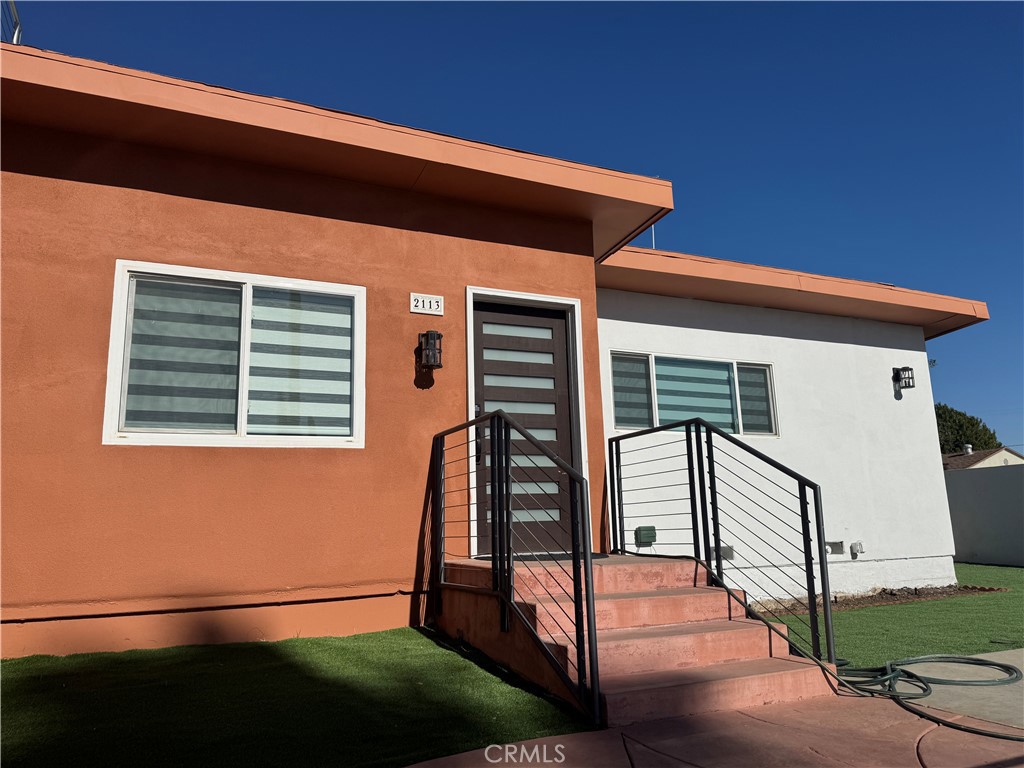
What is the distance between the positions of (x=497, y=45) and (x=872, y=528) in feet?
24.1

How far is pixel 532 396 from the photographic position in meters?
5.80

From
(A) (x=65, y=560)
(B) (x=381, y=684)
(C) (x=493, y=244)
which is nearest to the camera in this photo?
(B) (x=381, y=684)

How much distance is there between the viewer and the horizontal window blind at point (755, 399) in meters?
8.06

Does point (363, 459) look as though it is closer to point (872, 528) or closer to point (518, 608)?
point (518, 608)

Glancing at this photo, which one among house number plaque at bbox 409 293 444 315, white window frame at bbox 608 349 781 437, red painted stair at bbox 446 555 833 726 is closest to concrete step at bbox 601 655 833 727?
red painted stair at bbox 446 555 833 726

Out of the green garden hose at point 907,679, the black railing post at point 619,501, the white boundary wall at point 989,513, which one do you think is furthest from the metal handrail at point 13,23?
the white boundary wall at point 989,513

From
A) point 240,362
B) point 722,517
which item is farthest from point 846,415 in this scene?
point 240,362

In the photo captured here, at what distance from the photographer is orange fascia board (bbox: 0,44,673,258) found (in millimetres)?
4250

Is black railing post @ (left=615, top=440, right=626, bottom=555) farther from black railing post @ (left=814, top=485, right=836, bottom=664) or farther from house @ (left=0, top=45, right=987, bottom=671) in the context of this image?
black railing post @ (left=814, top=485, right=836, bottom=664)

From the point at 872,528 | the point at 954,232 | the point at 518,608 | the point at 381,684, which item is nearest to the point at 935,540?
the point at 872,528

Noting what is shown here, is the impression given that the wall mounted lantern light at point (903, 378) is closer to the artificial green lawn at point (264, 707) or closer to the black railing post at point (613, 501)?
the black railing post at point (613, 501)

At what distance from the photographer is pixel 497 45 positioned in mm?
8023

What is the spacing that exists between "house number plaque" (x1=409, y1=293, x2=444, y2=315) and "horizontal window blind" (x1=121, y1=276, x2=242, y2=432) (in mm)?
1268

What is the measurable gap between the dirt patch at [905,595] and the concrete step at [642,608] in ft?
13.0
